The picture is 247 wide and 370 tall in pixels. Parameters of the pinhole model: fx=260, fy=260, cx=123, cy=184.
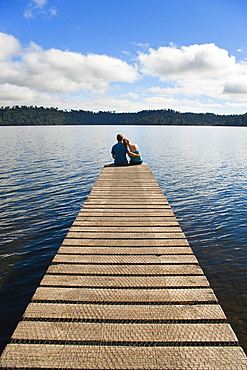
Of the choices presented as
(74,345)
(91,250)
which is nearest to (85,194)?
(91,250)

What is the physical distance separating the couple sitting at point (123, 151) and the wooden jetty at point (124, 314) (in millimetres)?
8043

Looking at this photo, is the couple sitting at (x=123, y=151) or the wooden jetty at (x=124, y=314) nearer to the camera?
the wooden jetty at (x=124, y=314)

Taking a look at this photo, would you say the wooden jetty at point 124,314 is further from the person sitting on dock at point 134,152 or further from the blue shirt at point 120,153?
the person sitting on dock at point 134,152

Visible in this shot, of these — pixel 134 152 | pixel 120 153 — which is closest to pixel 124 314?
pixel 120 153

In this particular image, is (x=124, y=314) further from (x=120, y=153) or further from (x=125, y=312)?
(x=120, y=153)

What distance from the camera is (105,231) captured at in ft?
18.9

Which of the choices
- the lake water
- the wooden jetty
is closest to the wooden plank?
the wooden jetty

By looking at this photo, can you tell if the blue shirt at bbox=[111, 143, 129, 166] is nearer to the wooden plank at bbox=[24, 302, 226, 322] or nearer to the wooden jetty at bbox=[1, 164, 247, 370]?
the wooden jetty at bbox=[1, 164, 247, 370]

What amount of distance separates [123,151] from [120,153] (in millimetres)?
304

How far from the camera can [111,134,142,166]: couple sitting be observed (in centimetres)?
1284

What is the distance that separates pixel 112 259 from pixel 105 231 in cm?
132

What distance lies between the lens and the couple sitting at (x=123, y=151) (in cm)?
1284

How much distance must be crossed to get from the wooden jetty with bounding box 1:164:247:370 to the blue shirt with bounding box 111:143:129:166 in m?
8.07

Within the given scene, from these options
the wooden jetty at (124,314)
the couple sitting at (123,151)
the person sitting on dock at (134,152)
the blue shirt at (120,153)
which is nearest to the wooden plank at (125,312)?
the wooden jetty at (124,314)
